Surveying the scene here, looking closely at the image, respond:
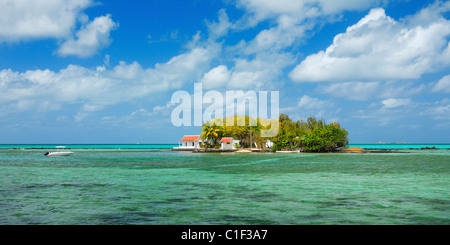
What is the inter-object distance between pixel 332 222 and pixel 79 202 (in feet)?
30.9

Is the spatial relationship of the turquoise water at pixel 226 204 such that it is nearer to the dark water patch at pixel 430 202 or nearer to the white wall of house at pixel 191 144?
the dark water patch at pixel 430 202

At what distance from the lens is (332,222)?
984 cm

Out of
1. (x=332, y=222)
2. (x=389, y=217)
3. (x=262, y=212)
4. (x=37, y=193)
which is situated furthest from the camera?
(x=37, y=193)

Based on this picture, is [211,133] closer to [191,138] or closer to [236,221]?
[191,138]

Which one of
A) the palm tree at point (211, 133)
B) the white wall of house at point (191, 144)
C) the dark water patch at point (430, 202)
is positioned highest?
the palm tree at point (211, 133)

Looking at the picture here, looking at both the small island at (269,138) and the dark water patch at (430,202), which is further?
the small island at (269,138)

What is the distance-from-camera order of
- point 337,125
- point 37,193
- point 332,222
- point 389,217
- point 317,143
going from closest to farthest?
1. point 332,222
2. point 389,217
3. point 37,193
4. point 317,143
5. point 337,125

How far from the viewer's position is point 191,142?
9925 cm

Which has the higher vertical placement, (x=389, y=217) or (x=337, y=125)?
(x=337, y=125)

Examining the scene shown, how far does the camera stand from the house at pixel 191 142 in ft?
319

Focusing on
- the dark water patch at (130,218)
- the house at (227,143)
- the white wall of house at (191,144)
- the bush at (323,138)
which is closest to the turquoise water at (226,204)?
the dark water patch at (130,218)

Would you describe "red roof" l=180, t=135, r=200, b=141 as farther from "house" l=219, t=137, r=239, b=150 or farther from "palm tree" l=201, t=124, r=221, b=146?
"house" l=219, t=137, r=239, b=150
